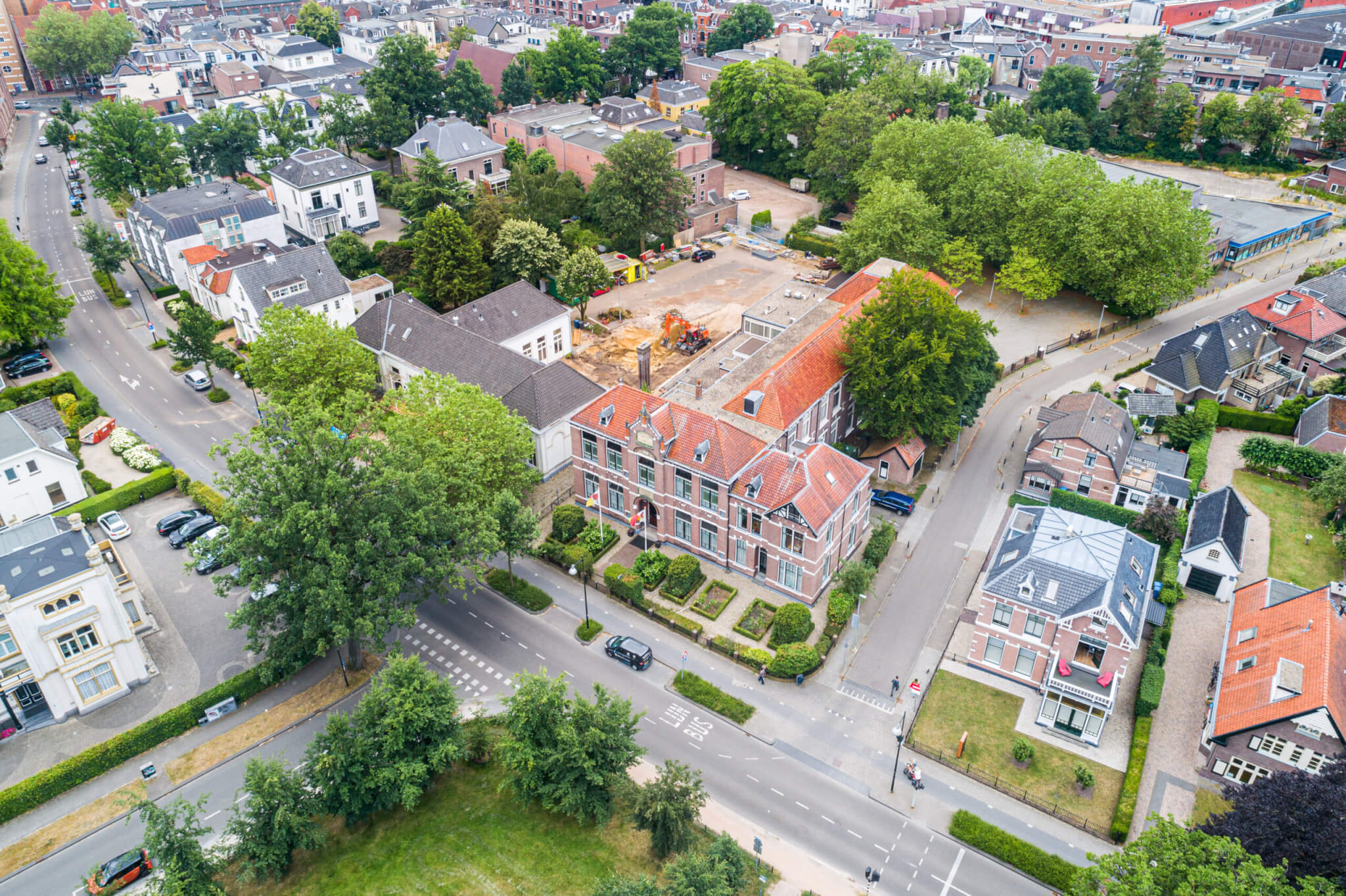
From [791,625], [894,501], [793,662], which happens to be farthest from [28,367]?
[894,501]

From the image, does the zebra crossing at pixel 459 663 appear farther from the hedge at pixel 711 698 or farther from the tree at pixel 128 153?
the tree at pixel 128 153

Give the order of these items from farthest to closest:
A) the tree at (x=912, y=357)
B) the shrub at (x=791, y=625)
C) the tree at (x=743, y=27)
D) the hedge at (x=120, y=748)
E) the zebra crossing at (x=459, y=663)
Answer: the tree at (x=743, y=27) → the tree at (x=912, y=357) → the shrub at (x=791, y=625) → the zebra crossing at (x=459, y=663) → the hedge at (x=120, y=748)

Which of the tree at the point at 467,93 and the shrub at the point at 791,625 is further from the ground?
the tree at the point at 467,93

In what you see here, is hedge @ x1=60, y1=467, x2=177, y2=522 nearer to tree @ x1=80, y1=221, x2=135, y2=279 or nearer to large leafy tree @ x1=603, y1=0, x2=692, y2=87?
tree @ x1=80, y1=221, x2=135, y2=279

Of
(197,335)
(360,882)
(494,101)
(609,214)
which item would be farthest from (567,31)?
(360,882)

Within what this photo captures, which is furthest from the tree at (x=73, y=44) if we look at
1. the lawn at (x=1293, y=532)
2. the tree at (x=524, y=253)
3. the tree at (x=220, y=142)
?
the lawn at (x=1293, y=532)

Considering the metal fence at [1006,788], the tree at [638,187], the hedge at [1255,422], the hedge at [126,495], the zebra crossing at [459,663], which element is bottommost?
the metal fence at [1006,788]

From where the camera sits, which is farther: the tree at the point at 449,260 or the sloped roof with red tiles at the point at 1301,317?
the tree at the point at 449,260

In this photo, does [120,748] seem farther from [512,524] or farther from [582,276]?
[582,276]
